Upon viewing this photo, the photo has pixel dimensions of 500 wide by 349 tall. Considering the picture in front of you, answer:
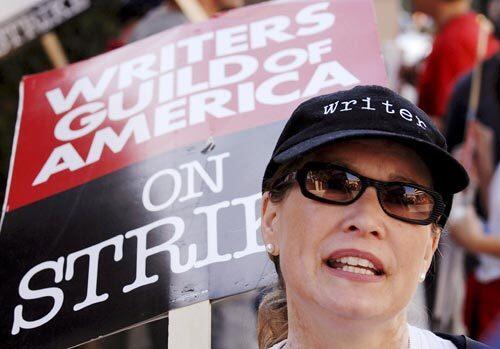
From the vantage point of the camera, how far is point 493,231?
4.32 metres

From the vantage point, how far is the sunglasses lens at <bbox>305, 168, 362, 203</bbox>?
1931 mm

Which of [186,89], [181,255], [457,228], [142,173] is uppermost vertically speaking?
[457,228]

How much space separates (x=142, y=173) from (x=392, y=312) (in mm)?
864

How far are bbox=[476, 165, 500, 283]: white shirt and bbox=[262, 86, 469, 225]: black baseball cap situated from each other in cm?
231

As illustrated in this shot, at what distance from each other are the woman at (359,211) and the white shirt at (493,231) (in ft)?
7.61

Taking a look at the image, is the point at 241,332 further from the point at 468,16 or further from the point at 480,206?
the point at 468,16

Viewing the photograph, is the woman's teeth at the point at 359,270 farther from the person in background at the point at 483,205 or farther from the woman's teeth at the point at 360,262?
the person in background at the point at 483,205

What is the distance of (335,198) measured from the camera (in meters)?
1.94

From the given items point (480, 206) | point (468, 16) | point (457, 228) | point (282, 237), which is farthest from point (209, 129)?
point (468, 16)

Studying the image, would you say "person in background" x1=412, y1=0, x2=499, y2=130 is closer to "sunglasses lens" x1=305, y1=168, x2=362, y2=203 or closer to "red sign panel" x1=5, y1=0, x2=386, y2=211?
"red sign panel" x1=5, y1=0, x2=386, y2=211

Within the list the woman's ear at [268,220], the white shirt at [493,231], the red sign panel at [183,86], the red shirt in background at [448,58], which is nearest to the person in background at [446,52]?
the red shirt in background at [448,58]

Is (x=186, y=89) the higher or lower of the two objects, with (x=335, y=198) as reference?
higher

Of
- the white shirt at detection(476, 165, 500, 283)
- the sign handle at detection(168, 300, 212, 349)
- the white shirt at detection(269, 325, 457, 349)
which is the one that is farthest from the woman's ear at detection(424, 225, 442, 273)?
the white shirt at detection(476, 165, 500, 283)

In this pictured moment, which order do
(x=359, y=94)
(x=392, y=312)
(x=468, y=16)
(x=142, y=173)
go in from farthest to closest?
(x=468, y=16), (x=142, y=173), (x=359, y=94), (x=392, y=312)
